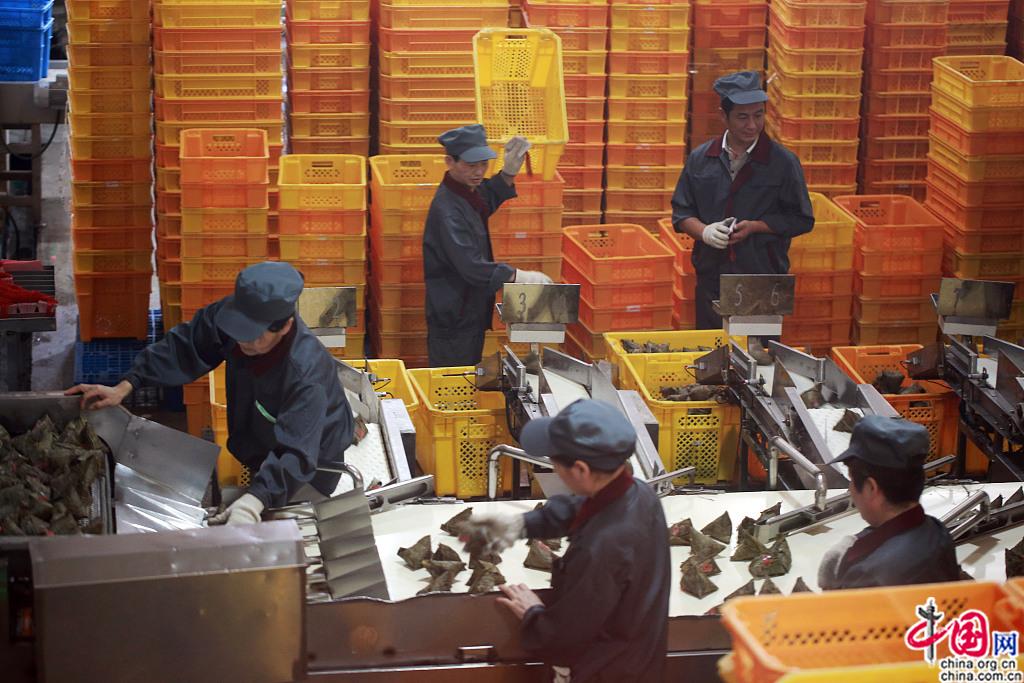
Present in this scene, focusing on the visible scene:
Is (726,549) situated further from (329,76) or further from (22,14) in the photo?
(22,14)

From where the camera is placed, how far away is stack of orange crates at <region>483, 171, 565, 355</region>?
8484 mm

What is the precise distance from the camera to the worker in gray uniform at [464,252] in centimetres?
780

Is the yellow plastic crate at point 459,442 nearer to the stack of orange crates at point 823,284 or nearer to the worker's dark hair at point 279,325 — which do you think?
the worker's dark hair at point 279,325

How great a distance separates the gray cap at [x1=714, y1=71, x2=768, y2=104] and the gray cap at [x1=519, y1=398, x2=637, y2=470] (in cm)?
432

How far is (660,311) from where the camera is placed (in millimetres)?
8273

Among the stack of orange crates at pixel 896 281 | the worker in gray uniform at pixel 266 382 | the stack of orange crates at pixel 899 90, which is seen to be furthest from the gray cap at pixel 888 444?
the stack of orange crates at pixel 899 90

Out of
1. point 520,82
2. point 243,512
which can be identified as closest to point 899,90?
point 520,82

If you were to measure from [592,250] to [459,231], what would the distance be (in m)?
1.34

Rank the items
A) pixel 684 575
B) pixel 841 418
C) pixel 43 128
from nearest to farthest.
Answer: pixel 684 575 → pixel 841 418 → pixel 43 128

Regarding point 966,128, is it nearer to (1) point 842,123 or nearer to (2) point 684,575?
(1) point 842,123

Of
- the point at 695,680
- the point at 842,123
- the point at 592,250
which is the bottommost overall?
the point at 695,680

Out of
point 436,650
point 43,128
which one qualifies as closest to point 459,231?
point 436,650

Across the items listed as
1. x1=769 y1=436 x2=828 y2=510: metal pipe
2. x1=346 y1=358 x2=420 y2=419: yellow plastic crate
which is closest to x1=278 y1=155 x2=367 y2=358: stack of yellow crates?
x1=346 y1=358 x2=420 y2=419: yellow plastic crate

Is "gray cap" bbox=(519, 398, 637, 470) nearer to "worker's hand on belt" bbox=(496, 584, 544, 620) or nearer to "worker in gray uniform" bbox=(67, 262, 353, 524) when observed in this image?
"worker's hand on belt" bbox=(496, 584, 544, 620)
